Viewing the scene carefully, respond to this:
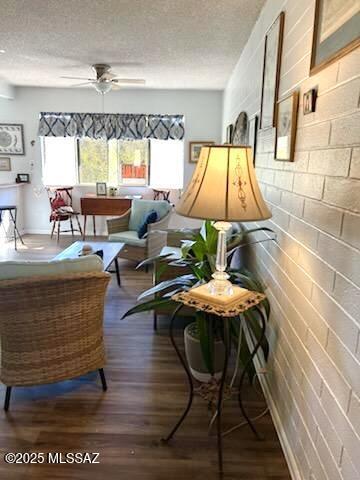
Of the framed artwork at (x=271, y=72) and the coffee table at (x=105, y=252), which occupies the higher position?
the framed artwork at (x=271, y=72)

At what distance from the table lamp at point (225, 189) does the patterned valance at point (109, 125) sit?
15.4 ft

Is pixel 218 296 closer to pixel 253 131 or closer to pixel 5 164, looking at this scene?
pixel 253 131

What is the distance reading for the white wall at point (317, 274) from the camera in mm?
1099

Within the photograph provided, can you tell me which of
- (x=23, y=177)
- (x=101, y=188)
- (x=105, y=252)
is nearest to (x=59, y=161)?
(x=23, y=177)

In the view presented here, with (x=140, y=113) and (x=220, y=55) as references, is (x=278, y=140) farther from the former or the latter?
(x=140, y=113)

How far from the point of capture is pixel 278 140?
6.67 ft

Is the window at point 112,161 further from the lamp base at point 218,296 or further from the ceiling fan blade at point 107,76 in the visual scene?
the lamp base at point 218,296

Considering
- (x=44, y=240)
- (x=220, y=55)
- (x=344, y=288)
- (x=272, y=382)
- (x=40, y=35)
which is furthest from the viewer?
(x=44, y=240)

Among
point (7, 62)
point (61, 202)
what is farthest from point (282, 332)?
point (61, 202)

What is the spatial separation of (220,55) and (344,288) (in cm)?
342

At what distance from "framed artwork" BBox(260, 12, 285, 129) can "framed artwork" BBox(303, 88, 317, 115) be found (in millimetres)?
597

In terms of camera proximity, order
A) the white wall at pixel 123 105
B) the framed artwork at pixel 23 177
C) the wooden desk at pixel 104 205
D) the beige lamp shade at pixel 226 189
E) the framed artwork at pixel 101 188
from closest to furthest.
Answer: the beige lamp shade at pixel 226 189 < the wooden desk at pixel 104 205 < the white wall at pixel 123 105 < the framed artwork at pixel 101 188 < the framed artwork at pixel 23 177

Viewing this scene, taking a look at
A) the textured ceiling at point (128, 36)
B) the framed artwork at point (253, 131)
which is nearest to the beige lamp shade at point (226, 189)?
the framed artwork at point (253, 131)

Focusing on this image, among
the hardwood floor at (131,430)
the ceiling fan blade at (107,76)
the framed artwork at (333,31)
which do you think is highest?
the ceiling fan blade at (107,76)
